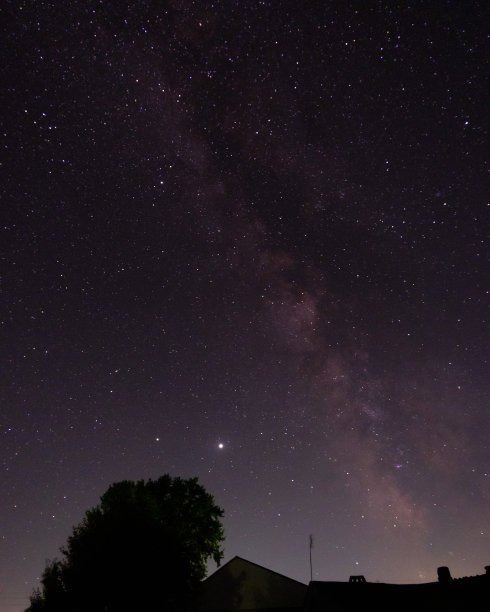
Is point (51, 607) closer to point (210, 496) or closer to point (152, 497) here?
point (152, 497)

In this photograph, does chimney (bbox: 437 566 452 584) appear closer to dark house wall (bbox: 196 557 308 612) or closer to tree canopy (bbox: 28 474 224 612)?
dark house wall (bbox: 196 557 308 612)

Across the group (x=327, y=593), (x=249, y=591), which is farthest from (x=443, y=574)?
(x=249, y=591)

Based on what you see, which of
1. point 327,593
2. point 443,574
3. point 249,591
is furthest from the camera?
point 249,591

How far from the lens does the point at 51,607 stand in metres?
24.4

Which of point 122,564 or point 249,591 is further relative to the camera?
point 249,591

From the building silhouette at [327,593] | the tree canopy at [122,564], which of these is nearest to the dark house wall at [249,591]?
the building silhouette at [327,593]

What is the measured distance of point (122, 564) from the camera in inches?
912

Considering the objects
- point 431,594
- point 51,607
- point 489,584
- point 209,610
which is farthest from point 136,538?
point 489,584

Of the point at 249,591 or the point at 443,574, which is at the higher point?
the point at 443,574

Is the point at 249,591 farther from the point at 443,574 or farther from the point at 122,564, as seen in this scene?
the point at 443,574

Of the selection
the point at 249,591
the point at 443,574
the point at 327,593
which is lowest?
the point at 327,593

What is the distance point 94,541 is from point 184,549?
20.1 feet

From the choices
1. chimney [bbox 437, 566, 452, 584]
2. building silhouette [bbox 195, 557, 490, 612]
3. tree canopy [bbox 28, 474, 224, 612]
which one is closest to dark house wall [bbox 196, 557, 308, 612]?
building silhouette [bbox 195, 557, 490, 612]

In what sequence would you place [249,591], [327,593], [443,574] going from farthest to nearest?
[249,591] → [327,593] → [443,574]
